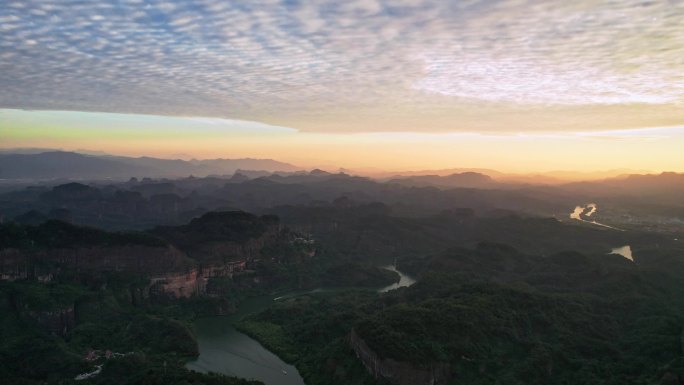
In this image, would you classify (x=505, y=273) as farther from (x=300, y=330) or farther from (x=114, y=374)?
(x=114, y=374)

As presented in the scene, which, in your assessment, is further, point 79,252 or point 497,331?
point 79,252

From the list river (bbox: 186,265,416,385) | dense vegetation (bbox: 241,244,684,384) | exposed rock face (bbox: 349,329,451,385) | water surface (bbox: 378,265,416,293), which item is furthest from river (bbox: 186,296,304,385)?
water surface (bbox: 378,265,416,293)

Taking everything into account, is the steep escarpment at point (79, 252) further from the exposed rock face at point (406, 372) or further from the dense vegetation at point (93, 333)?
the exposed rock face at point (406, 372)

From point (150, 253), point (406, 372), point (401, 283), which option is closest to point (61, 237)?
point (150, 253)

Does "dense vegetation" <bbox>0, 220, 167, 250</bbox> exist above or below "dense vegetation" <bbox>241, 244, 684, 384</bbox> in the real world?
above

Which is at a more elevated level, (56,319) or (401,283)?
(56,319)

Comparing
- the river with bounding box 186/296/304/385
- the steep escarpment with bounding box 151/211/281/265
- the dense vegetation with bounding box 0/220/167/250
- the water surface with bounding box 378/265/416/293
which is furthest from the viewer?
the water surface with bounding box 378/265/416/293

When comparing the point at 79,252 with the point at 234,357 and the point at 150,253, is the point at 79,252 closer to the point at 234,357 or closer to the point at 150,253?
the point at 150,253

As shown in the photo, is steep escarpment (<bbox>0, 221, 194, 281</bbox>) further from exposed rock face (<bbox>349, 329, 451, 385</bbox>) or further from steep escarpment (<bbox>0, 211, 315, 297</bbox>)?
exposed rock face (<bbox>349, 329, 451, 385</bbox>)

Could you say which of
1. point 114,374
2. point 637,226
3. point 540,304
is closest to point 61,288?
point 114,374
